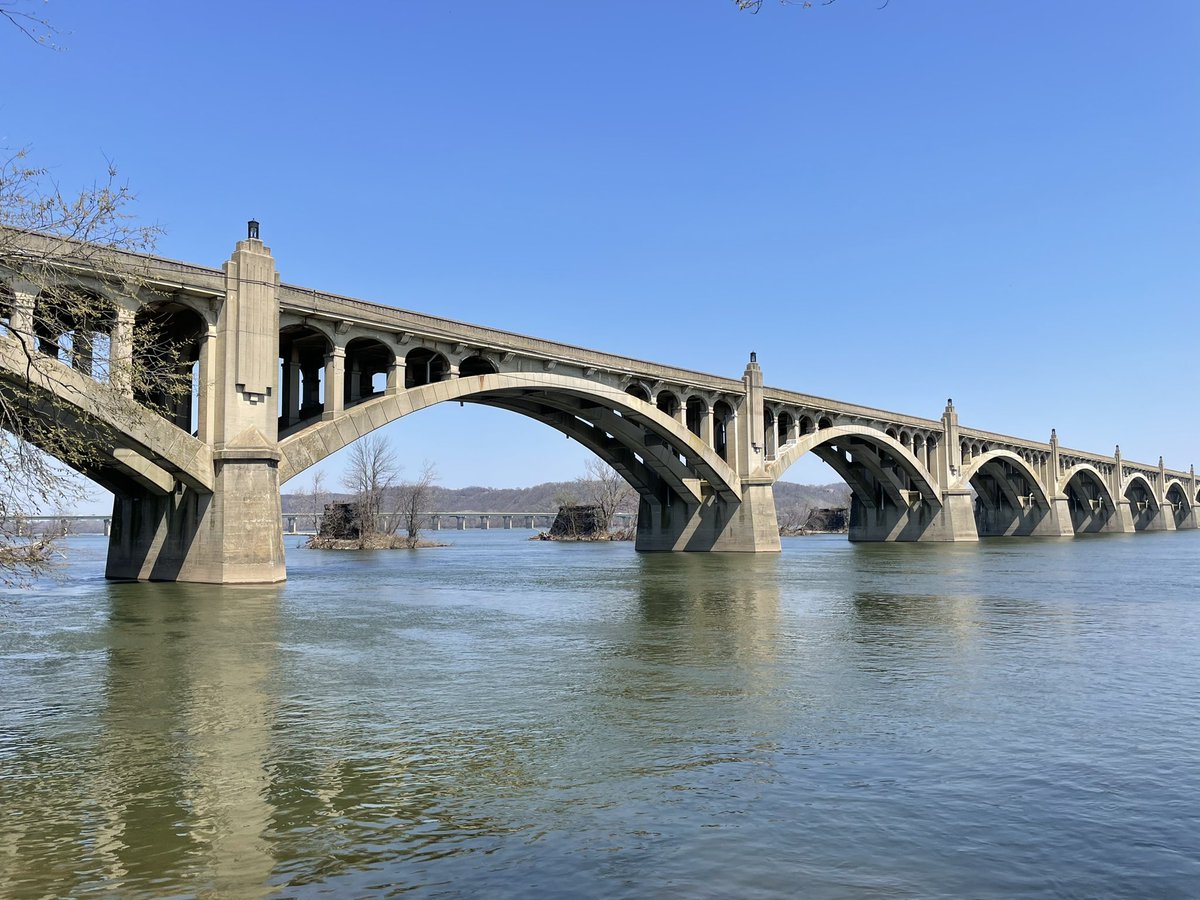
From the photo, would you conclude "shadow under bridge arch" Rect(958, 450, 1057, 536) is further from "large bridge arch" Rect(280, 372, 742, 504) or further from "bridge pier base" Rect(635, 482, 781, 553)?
"large bridge arch" Rect(280, 372, 742, 504)

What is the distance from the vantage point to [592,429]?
62.2 m

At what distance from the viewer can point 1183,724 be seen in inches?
450

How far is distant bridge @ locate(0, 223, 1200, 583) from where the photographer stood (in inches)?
1048

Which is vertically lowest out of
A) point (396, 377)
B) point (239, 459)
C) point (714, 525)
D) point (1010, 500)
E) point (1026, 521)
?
point (1026, 521)

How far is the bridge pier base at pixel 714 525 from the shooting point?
6203cm

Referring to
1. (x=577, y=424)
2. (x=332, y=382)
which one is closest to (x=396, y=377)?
(x=332, y=382)

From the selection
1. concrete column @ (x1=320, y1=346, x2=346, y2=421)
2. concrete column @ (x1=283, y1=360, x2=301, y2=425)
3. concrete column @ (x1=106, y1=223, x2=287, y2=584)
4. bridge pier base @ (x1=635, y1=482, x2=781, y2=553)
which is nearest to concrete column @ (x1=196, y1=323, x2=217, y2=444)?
concrete column @ (x1=106, y1=223, x2=287, y2=584)

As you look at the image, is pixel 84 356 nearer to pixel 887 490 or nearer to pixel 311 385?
pixel 311 385

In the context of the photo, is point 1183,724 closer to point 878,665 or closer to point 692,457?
point 878,665

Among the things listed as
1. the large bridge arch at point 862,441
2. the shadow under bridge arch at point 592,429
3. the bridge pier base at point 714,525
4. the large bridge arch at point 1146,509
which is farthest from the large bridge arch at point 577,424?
the large bridge arch at point 1146,509

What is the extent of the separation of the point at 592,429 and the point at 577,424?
203 cm

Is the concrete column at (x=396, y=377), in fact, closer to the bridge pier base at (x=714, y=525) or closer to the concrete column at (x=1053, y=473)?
the bridge pier base at (x=714, y=525)

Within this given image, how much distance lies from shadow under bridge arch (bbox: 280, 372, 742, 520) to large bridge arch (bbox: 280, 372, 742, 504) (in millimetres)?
A: 39

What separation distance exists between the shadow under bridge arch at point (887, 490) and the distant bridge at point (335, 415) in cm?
20
